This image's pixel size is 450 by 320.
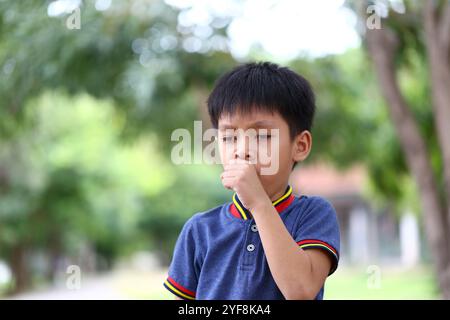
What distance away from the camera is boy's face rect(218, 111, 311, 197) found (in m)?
1.53

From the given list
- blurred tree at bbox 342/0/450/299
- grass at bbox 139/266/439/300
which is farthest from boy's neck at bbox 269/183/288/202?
grass at bbox 139/266/439/300

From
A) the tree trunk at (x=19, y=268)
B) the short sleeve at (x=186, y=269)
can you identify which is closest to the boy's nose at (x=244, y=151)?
the short sleeve at (x=186, y=269)

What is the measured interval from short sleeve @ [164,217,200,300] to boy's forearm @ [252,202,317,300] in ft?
0.93

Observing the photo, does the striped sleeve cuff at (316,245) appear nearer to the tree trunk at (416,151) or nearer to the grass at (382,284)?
the tree trunk at (416,151)

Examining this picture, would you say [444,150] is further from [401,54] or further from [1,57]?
[1,57]

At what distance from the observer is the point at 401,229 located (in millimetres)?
23344

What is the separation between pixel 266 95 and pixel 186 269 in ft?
1.56

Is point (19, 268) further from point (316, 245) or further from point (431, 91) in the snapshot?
point (316, 245)

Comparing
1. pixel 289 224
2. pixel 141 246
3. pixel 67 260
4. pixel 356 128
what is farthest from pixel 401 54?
pixel 141 246

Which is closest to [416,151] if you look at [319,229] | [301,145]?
[301,145]

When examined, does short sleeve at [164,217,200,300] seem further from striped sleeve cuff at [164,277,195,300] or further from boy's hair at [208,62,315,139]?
boy's hair at [208,62,315,139]

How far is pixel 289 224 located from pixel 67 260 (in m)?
24.5

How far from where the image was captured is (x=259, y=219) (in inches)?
56.1
